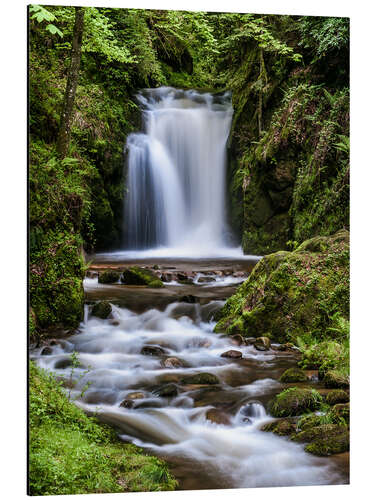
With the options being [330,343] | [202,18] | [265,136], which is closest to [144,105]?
[265,136]

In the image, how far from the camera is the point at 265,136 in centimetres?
661

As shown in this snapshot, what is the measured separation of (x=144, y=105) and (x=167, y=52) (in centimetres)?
175

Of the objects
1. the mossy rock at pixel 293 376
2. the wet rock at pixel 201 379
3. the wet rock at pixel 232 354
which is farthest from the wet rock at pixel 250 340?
the wet rock at pixel 201 379

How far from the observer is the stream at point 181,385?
11.4 ft

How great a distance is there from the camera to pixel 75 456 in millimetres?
3182

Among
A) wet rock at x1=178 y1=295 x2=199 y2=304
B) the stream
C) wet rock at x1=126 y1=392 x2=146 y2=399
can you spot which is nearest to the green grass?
the stream

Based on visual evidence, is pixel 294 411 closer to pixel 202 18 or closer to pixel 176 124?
pixel 202 18

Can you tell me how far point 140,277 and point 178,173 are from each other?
2.33m

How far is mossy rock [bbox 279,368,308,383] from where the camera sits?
401 centimetres

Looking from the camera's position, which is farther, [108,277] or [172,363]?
[108,277]

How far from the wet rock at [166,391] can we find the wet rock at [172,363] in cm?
26

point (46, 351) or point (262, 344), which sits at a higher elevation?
point (46, 351)

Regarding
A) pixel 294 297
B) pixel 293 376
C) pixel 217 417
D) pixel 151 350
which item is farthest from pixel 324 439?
pixel 294 297

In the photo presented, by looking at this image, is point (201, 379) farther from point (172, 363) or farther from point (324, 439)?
point (324, 439)
